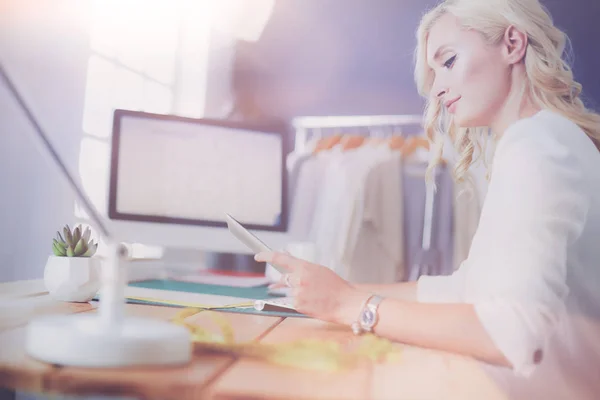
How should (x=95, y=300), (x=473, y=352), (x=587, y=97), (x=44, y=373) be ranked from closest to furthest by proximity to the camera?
(x=44, y=373), (x=473, y=352), (x=95, y=300), (x=587, y=97)

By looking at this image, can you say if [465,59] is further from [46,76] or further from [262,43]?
[46,76]

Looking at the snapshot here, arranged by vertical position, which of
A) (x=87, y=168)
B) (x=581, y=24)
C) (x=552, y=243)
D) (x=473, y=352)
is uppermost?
(x=581, y=24)

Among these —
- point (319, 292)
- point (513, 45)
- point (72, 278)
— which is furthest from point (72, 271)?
point (513, 45)

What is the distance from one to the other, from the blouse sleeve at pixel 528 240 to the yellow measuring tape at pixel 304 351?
119mm

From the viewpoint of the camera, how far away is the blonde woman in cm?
60

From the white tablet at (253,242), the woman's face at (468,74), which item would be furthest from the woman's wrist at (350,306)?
the woman's face at (468,74)

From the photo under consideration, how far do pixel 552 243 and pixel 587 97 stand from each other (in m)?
0.41

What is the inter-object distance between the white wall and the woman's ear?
634mm

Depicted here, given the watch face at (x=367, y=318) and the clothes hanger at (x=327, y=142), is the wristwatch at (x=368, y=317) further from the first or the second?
the clothes hanger at (x=327, y=142)

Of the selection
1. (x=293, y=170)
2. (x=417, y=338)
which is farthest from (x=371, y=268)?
(x=417, y=338)

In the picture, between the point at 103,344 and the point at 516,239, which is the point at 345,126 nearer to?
the point at 516,239

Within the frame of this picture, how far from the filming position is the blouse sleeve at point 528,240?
60cm

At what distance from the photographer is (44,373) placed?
0.44m

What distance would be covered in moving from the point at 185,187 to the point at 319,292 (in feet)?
1.56
